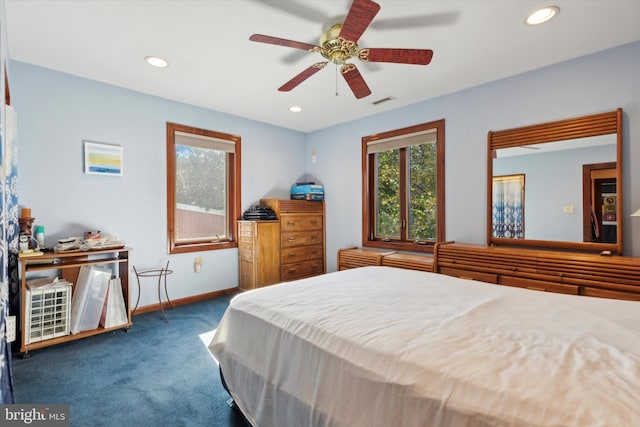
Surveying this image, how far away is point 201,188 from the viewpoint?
4012mm

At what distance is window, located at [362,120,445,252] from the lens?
3.58 meters

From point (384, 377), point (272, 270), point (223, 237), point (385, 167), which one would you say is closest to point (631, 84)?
point (385, 167)

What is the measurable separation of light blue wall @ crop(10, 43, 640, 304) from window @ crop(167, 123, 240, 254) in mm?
108

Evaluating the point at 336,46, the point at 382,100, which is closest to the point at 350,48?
the point at 336,46

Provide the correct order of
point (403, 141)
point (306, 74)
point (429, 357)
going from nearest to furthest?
point (429, 357) → point (306, 74) → point (403, 141)

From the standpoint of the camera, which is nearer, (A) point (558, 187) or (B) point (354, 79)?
(B) point (354, 79)

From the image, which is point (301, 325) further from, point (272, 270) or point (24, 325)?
point (272, 270)

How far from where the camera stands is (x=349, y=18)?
5.38ft

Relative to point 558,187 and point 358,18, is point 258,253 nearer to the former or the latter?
point 358,18

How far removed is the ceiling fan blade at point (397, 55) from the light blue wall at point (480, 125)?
1546 millimetres

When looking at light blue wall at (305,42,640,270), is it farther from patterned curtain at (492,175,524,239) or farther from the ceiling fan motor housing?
the ceiling fan motor housing

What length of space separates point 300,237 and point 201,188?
1.56 meters

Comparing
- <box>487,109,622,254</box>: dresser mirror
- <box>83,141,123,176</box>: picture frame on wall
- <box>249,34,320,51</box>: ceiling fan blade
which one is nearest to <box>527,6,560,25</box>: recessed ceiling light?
<box>487,109,622,254</box>: dresser mirror

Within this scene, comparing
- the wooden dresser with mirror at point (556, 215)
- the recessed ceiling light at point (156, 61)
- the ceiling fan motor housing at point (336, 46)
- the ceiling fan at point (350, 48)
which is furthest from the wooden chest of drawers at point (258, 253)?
the ceiling fan motor housing at point (336, 46)
